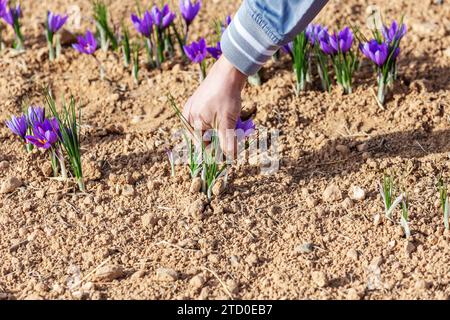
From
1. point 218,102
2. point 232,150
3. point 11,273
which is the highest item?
point 218,102

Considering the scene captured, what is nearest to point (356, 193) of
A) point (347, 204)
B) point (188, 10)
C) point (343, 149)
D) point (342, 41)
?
point (347, 204)

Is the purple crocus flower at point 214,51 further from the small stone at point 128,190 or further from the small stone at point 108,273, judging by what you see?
the small stone at point 108,273

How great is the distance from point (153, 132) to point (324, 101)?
820 millimetres

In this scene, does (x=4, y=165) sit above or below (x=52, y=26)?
below

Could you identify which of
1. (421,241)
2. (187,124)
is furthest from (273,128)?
(421,241)

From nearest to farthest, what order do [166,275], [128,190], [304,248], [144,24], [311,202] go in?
[166,275] → [304,248] → [311,202] → [128,190] → [144,24]

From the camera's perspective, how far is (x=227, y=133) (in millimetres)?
2969

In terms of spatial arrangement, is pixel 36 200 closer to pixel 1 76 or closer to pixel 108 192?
pixel 108 192

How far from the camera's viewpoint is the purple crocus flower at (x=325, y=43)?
3.65 metres

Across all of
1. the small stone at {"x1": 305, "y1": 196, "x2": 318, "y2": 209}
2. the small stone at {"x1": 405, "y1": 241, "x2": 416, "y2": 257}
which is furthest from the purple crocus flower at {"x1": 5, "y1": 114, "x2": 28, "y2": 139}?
the small stone at {"x1": 405, "y1": 241, "x2": 416, "y2": 257}

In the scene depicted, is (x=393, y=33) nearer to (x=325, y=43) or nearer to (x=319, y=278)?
(x=325, y=43)

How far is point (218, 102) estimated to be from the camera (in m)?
2.91

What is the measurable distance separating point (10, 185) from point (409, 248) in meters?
1.62

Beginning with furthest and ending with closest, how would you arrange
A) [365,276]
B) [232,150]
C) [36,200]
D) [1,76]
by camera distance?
[1,76], [36,200], [232,150], [365,276]
